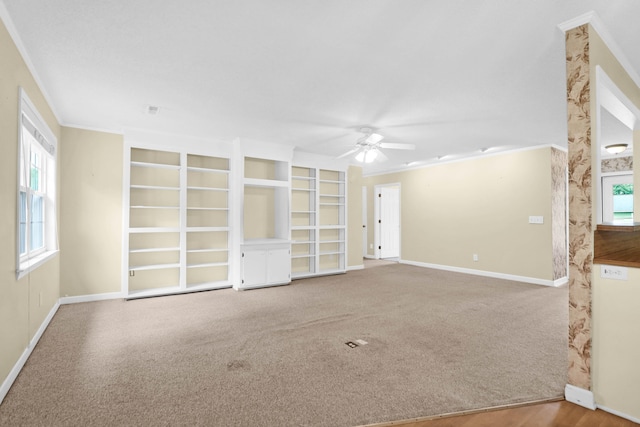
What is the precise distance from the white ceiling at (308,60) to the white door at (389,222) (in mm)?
4553

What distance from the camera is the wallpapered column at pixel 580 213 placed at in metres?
2.08

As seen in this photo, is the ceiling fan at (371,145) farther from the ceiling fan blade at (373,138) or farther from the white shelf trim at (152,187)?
the white shelf trim at (152,187)

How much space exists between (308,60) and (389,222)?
7015 millimetres

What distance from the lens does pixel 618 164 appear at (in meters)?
6.27

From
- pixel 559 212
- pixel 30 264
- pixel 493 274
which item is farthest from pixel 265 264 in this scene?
pixel 559 212

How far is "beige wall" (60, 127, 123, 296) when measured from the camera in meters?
4.47

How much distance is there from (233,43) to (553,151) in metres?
5.77

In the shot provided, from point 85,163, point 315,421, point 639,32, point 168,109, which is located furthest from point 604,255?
point 85,163

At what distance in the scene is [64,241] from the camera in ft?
14.6

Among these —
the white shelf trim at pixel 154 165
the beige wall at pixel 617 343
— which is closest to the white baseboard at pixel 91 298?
the white shelf trim at pixel 154 165

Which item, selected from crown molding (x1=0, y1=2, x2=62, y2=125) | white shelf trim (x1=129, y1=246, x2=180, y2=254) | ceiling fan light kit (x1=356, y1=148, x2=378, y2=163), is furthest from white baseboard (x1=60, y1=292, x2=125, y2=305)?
ceiling fan light kit (x1=356, y1=148, x2=378, y2=163)

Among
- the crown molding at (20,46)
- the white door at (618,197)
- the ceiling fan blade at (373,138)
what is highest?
the crown molding at (20,46)

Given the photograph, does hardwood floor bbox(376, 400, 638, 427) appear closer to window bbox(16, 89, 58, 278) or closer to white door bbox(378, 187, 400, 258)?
window bbox(16, 89, 58, 278)

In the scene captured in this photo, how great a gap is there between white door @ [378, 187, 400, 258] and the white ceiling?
179 inches
